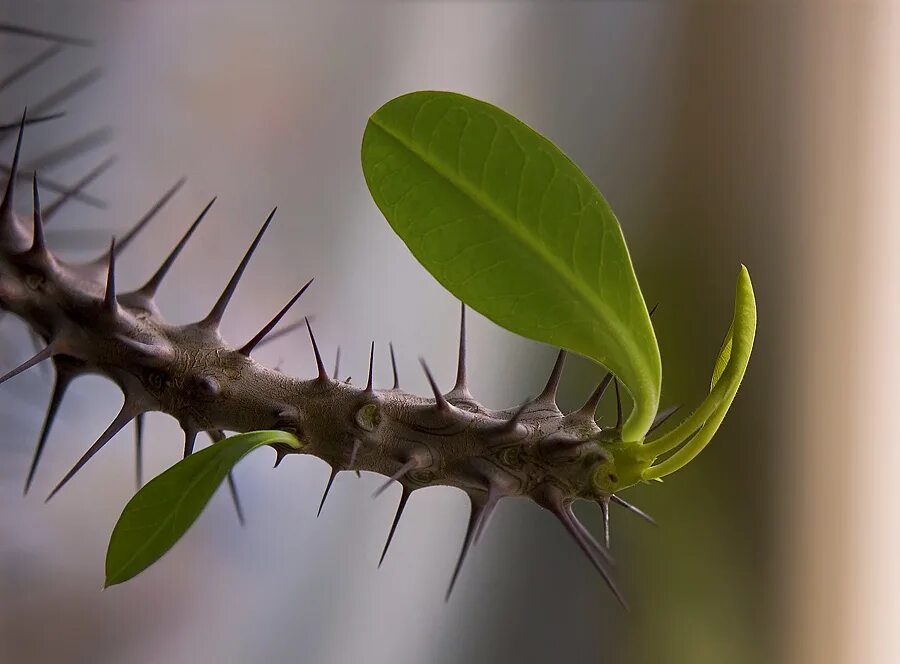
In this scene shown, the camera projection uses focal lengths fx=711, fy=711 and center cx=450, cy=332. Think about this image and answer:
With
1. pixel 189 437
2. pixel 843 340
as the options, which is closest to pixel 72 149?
pixel 189 437

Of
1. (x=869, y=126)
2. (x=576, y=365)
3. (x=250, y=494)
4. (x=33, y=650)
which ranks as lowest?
(x=33, y=650)

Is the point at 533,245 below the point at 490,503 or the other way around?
the other way around

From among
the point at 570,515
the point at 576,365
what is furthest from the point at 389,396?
the point at 576,365

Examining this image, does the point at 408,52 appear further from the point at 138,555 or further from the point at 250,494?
the point at 138,555

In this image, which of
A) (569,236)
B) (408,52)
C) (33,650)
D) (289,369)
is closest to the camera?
(569,236)

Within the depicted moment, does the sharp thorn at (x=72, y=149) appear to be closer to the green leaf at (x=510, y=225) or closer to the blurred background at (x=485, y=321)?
the blurred background at (x=485, y=321)

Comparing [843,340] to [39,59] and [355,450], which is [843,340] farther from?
[39,59]

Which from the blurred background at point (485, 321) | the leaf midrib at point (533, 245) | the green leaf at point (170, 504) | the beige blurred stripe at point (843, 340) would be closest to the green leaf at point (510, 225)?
the leaf midrib at point (533, 245)
